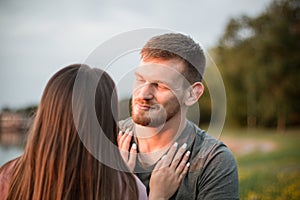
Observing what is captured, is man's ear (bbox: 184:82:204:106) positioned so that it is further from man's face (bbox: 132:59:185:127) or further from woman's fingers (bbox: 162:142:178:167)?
woman's fingers (bbox: 162:142:178:167)

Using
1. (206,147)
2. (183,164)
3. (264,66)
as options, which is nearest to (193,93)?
(206,147)

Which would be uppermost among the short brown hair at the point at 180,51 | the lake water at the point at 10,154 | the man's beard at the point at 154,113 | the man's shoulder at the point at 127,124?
the short brown hair at the point at 180,51

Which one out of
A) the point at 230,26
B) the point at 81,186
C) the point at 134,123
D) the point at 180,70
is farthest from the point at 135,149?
the point at 230,26

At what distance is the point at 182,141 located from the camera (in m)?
3.23

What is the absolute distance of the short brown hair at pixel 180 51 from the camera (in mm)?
3096

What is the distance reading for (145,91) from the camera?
10.1ft

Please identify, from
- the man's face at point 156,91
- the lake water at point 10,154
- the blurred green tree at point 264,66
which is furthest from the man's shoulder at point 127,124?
the blurred green tree at point 264,66

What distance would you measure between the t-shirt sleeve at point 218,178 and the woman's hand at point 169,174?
128 millimetres

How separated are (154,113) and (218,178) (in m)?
0.57

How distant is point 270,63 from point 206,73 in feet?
94.7

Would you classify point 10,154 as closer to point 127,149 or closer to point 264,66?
point 127,149

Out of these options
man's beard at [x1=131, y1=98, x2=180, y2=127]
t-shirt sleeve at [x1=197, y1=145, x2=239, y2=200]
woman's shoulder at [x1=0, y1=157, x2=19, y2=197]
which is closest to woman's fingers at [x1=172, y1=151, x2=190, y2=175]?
t-shirt sleeve at [x1=197, y1=145, x2=239, y2=200]

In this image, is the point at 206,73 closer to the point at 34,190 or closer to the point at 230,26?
the point at 34,190

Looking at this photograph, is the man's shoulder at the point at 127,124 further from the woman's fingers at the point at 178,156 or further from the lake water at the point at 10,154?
the lake water at the point at 10,154
